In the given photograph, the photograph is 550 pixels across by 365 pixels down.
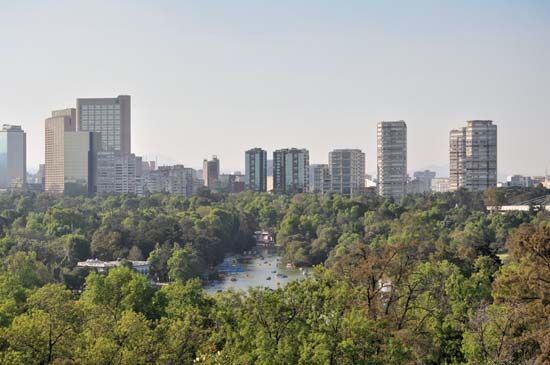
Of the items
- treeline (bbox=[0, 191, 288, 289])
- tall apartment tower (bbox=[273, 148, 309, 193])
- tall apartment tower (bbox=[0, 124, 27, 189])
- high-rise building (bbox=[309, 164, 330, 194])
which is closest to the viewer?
treeline (bbox=[0, 191, 288, 289])

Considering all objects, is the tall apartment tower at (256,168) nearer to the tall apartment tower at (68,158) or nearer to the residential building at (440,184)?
the tall apartment tower at (68,158)

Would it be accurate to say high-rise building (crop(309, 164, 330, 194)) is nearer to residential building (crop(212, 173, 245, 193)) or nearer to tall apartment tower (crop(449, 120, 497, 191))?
residential building (crop(212, 173, 245, 193))

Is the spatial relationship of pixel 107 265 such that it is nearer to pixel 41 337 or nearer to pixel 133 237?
pixel 133 237

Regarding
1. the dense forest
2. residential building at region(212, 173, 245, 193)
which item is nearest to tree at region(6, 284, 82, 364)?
the dense forest

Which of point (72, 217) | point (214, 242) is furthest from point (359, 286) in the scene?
point (72, 217)

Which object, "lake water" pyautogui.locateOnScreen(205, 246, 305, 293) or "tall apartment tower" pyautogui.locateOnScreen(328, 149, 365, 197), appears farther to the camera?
"tall apartment tower" pyautogui.locateOnScreen(328, 149, 365, 197)

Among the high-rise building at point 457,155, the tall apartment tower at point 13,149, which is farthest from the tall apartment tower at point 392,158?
the tall apartment tower at point 13,149
